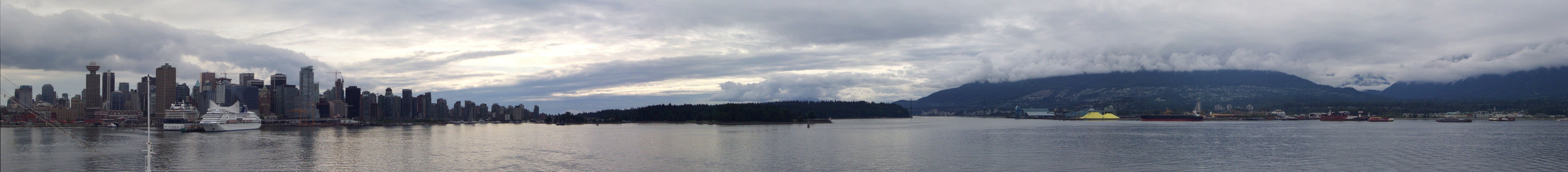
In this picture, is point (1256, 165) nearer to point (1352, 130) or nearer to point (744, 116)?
point (1352, 130)

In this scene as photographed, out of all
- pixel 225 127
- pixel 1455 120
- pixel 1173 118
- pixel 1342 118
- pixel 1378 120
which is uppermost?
pixel 225 127

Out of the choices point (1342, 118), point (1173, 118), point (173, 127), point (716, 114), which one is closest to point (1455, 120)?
point (1342, 118)

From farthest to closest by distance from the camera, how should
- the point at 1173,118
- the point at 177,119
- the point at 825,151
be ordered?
the point at 1173,118 < the point at 177,119 < the point at 825,151

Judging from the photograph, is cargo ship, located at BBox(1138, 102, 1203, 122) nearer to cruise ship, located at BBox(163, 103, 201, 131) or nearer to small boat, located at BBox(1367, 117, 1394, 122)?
small boat, located at BBox(1367, 117, 1394, 122)

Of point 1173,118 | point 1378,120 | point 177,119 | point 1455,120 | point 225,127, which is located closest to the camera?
point 225,127

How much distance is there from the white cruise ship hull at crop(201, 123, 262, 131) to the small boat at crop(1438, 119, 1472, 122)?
6255 inches

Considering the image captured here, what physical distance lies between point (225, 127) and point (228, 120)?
516 cm

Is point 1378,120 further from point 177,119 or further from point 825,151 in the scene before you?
point 177,119

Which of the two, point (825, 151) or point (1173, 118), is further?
point (1173, 118)

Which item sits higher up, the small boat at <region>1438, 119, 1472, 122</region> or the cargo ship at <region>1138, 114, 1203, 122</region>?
the cargo ship at <region>1138, 114, 1203, 122</region>

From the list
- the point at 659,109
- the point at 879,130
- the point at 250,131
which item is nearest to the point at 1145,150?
the point at 879,130

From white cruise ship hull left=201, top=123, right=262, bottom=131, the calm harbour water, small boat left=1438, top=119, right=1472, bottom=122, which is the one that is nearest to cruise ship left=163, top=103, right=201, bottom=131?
white cruise ship hull left=201, top=123, right=262, bottom=131

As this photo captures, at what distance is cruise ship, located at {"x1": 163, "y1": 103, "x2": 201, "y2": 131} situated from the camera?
291ft

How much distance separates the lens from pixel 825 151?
1767 inches
